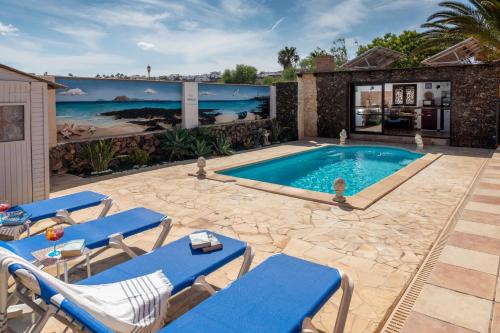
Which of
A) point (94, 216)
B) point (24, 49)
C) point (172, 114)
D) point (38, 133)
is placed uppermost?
Result: point (24, 49)

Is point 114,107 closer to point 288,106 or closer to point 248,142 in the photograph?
point 248,142

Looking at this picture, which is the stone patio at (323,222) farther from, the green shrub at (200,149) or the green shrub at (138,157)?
the green shrub at (200,149)

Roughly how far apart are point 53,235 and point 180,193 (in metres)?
4.64

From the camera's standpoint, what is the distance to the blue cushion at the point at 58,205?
501cm

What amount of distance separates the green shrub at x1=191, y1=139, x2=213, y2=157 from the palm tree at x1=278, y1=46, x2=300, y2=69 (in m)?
56.9

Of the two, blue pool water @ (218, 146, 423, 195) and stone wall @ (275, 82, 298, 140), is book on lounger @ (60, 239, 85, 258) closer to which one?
blue pool water @ (218, 146, 423, 195)

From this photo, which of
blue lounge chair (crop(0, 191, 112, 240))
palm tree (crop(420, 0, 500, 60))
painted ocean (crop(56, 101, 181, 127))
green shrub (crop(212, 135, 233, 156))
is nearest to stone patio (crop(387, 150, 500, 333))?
blue lounge chair (crop(0, 191, 112, 240))

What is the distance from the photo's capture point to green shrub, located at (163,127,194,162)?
1314 cm

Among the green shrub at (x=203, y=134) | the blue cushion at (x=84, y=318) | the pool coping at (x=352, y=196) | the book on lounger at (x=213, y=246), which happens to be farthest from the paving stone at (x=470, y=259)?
the green shrub at (x=203, y=134)

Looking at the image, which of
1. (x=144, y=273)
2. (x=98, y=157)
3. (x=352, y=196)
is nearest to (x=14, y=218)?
(x=144, y=273)

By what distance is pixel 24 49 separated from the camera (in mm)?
15414

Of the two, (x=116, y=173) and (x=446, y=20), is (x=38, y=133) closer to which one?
(x=116, y=173)

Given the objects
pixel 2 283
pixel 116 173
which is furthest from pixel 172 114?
pixel 2 283

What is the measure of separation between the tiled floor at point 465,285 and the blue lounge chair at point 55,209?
15.3ft
